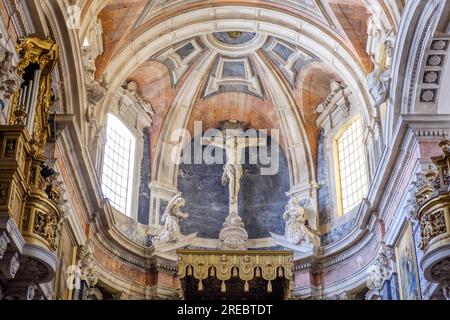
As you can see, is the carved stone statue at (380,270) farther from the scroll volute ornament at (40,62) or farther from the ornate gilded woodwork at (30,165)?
the scroll volute ornament at (40,62)

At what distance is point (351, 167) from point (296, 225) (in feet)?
6.13

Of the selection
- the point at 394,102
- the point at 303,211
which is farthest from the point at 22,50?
the point at 303,211

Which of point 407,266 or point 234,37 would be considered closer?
point 407,266

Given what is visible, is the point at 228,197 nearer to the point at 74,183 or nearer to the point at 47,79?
the point at 74,183

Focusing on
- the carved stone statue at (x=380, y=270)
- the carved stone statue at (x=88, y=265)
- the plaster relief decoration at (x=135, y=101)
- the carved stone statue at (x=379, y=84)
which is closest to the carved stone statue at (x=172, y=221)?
the plaster relief decoration at (x=135, y=101)

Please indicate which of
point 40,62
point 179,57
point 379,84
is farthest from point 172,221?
point 40,62

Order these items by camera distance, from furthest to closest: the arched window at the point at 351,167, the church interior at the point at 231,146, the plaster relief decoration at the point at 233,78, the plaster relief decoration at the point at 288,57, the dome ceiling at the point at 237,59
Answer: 1. the plaster relief decoration at the point at 233,78
2. the plaster relief decoration at the point at 288,57
3. the arched window at the point at 351,167
4. the dome ceiling at the point at 237,59
5. the church interior at the point at 231,146

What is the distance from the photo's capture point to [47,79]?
1158 centimetres

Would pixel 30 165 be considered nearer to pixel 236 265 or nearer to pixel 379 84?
pixel 236 265

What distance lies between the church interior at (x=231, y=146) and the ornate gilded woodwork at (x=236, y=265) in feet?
0.13

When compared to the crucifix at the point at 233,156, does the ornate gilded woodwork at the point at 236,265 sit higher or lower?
lower

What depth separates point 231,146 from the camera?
2038 cm

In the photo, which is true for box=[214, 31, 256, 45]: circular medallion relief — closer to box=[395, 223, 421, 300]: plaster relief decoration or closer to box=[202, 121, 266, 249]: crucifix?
box=[202, 121, 266, 249]: crucifix

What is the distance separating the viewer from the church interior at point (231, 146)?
38.8 ft
